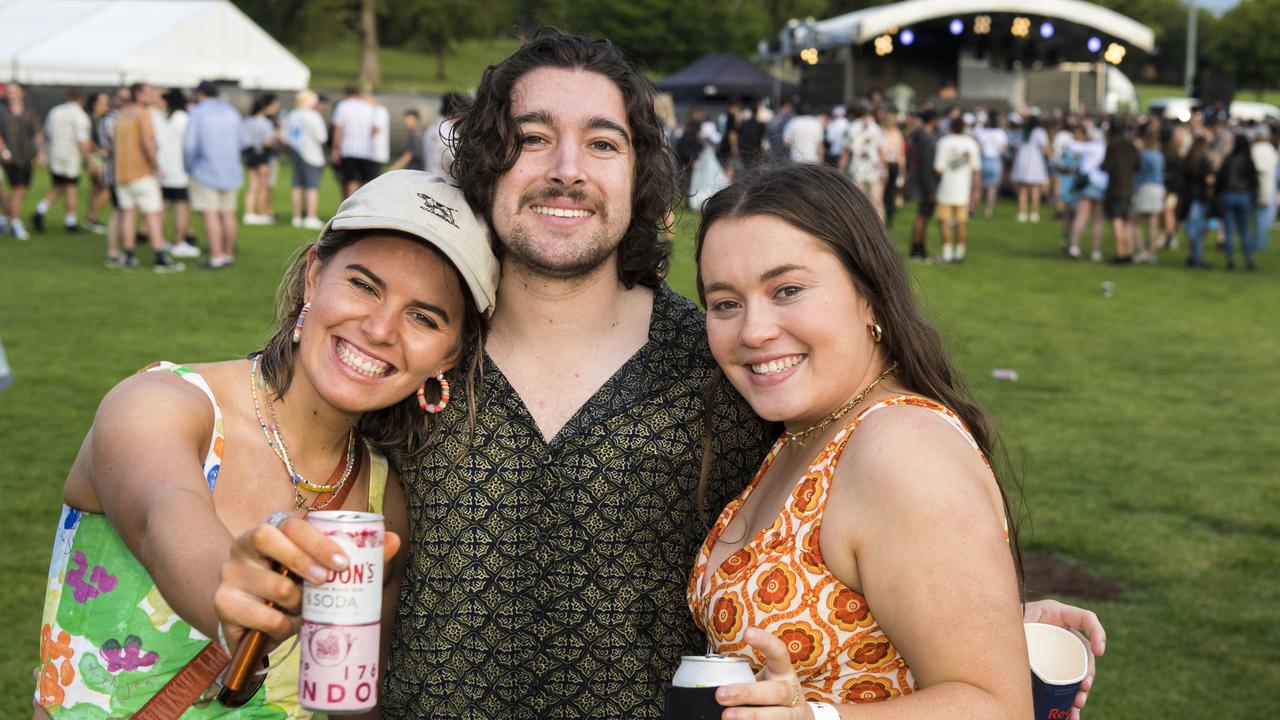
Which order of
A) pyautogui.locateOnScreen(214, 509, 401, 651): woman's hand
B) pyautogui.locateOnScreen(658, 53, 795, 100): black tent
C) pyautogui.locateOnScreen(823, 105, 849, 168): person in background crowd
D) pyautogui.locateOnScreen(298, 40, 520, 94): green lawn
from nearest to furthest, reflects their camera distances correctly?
pyautogui.locateOnScreen(214, 509, 401, 651): woman's hand, pyautogui.locateOnScreen(823, 105, 849, 168): person in background crowd, pyautogui.locateOnScreen(658, 53, 795, 100): black tent, pyautogui.locateOnScreen(298, 40, 520, 94): green lawn

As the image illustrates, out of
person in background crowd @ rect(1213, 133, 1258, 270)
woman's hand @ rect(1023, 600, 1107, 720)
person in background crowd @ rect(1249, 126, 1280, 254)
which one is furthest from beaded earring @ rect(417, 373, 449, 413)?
person in background crowd @ rect(1249, 126, 1280, 254)

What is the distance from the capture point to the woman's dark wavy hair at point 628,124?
3.29m

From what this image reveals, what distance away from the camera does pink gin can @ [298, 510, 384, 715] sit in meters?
1.89

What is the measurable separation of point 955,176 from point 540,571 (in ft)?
54.9

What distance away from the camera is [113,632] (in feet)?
8.79

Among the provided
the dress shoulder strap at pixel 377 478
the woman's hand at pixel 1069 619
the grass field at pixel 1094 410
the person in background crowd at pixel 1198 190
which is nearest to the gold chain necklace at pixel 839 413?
the grass field at pixel 1094 410

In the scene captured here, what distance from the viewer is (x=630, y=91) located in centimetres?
346

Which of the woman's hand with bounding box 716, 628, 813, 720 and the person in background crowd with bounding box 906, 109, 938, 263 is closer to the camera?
the woman's hand with bounding box 716, 628, 813, 720

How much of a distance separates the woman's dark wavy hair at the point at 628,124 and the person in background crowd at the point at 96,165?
50.7 feet

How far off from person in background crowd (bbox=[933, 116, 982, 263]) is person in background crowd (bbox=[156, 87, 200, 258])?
33.4 feet

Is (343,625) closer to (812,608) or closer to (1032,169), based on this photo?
(812,608)

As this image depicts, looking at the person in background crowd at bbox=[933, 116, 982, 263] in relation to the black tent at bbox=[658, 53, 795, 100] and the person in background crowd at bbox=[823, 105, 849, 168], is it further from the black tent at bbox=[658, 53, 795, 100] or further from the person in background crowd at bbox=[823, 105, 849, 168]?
the black tent at bbox=[658, 53, 795, 100]

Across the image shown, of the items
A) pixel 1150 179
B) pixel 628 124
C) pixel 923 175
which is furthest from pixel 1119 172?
pixel 628 124

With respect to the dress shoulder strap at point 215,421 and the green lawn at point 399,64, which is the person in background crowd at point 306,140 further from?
the green lawn at point 399,64
